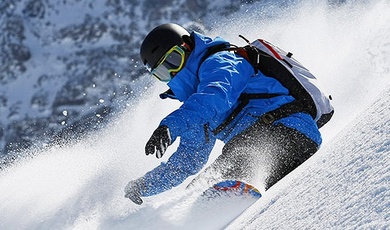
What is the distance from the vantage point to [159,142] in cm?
325

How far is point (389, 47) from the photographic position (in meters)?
8.41

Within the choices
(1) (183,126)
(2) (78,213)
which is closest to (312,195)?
Result: (1) (183,126)

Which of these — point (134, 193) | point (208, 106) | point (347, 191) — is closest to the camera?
point (347, 191)

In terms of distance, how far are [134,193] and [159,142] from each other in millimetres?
904

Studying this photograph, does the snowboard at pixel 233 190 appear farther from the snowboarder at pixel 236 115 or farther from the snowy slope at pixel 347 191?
the snowy slope at pixel 347 191

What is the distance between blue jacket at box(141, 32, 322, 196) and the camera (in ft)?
11.3

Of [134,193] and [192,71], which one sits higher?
[192,71]

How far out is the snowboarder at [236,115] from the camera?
149 inches

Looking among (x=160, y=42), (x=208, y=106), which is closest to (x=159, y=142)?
(x=208, y=106)

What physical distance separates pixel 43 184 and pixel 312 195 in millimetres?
4668

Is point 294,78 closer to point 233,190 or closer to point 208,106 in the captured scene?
point 208,106

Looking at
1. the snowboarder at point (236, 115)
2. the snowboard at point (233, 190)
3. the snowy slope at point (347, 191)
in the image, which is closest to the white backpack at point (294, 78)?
the snowboarder at point (236, 115)

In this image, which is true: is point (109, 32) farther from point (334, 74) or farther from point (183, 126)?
point (183, 126)

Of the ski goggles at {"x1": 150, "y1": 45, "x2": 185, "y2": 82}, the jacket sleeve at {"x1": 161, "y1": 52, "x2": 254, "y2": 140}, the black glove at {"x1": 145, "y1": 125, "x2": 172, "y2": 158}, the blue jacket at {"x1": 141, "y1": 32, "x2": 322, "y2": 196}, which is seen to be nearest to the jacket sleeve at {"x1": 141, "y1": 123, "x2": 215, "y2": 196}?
the blue jacket at {"x1": 141, "y1": 32, "x2": 322, "y2": 196}
